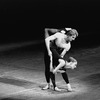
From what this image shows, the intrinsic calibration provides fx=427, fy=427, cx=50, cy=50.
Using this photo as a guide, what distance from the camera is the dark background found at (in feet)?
63.7

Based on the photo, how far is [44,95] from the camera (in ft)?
32.9

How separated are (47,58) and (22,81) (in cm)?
141

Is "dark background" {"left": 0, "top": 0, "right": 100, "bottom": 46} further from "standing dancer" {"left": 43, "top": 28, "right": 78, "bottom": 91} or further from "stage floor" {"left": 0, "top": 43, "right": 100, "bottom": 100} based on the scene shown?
"standing dancer" {"left": 43, "top": 28, "right": 78, "bottom": 91}

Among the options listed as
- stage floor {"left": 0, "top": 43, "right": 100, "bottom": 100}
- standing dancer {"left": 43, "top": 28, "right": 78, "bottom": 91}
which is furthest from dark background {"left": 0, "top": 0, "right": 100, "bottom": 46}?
standing dancer {"left": 43, "top": 28, "right": 78, "bottom": 91}

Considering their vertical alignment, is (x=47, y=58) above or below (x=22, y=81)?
above

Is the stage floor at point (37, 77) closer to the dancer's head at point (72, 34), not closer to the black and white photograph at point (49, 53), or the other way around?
the black and white photograph at point (49, 53)

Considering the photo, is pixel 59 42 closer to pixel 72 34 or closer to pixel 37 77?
pixel 72 34

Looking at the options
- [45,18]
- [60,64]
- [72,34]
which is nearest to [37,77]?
[60,64]

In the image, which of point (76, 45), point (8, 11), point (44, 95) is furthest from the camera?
point (8, 11)

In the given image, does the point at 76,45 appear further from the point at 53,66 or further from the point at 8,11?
the point at 8,11

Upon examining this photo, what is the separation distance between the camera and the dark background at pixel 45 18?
19422 millimetres

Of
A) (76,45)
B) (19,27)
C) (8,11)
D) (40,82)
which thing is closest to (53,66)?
(40,82)

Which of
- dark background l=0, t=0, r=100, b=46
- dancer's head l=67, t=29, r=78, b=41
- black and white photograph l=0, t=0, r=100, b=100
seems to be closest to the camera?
dancer's head l=67, t=29, r=78, b=41

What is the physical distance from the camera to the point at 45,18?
2423 cm
